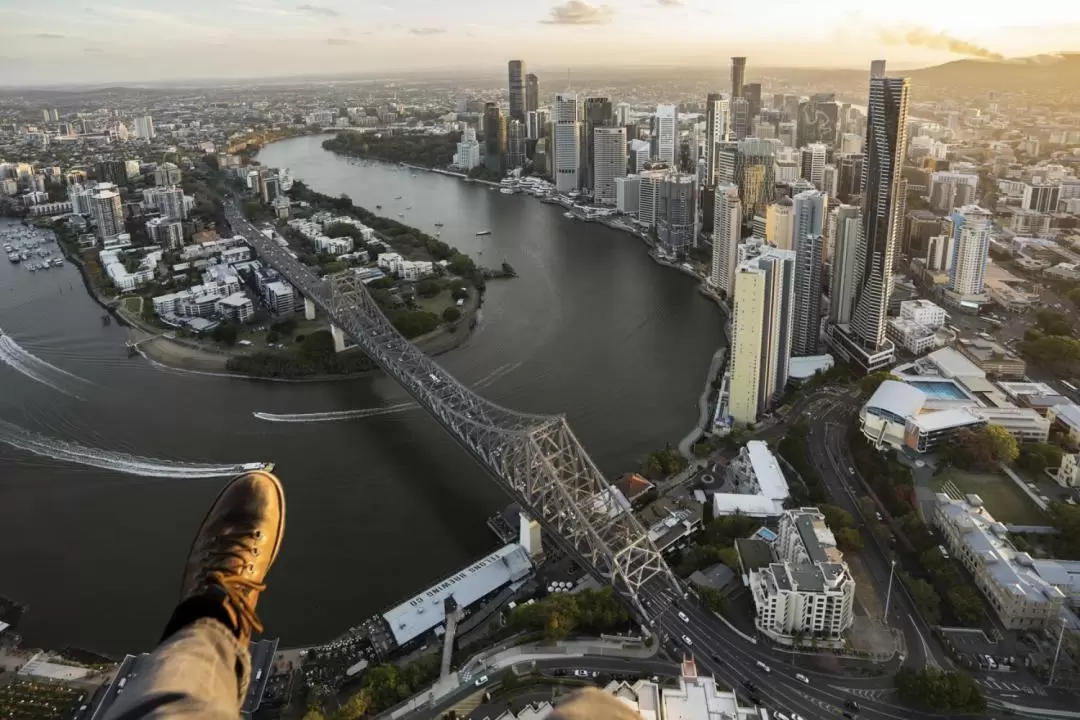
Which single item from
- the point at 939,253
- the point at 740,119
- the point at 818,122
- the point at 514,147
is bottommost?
the point at 939,253

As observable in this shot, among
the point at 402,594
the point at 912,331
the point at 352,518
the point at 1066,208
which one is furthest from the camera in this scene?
the point at 1066,208

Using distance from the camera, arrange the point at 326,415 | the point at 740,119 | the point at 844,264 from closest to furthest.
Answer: the point at 326,415
the point at 844,264
the point at 740,119

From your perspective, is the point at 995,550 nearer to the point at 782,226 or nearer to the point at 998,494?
the point at 998,494

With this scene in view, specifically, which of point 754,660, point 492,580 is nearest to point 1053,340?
point 754,660

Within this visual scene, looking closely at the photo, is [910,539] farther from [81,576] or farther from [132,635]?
[81,576]

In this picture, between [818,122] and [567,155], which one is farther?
[818,122]

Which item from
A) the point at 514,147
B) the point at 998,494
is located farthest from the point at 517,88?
the point at 998,494
